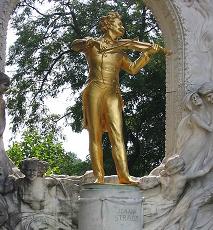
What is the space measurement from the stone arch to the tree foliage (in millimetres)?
5118

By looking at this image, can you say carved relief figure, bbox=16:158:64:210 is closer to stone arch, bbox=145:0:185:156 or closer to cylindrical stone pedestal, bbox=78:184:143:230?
cylindrical stone pedestal, bbox=78:184:143:230

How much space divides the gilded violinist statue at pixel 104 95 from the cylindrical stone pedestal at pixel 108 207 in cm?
44

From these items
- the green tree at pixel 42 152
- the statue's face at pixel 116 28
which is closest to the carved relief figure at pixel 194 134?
the statue's face at pixel 116 28

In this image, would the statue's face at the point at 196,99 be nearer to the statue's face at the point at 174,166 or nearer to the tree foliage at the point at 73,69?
the statue's face at the point at 174,166

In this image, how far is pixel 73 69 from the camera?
15.3 metres

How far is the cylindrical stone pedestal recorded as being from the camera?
7.10m

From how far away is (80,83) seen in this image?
49.9 feet

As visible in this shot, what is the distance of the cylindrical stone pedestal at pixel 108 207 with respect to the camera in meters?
7.10

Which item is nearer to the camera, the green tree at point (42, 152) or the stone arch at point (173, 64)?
the stone arch at point (173, 64)

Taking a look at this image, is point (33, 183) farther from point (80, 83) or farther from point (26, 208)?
point (80, 83)

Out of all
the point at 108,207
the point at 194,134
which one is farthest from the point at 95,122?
the point at 194,134

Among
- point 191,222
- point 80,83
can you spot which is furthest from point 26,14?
point 191,222

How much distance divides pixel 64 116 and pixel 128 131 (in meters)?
1.69

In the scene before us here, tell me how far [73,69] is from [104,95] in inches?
302
